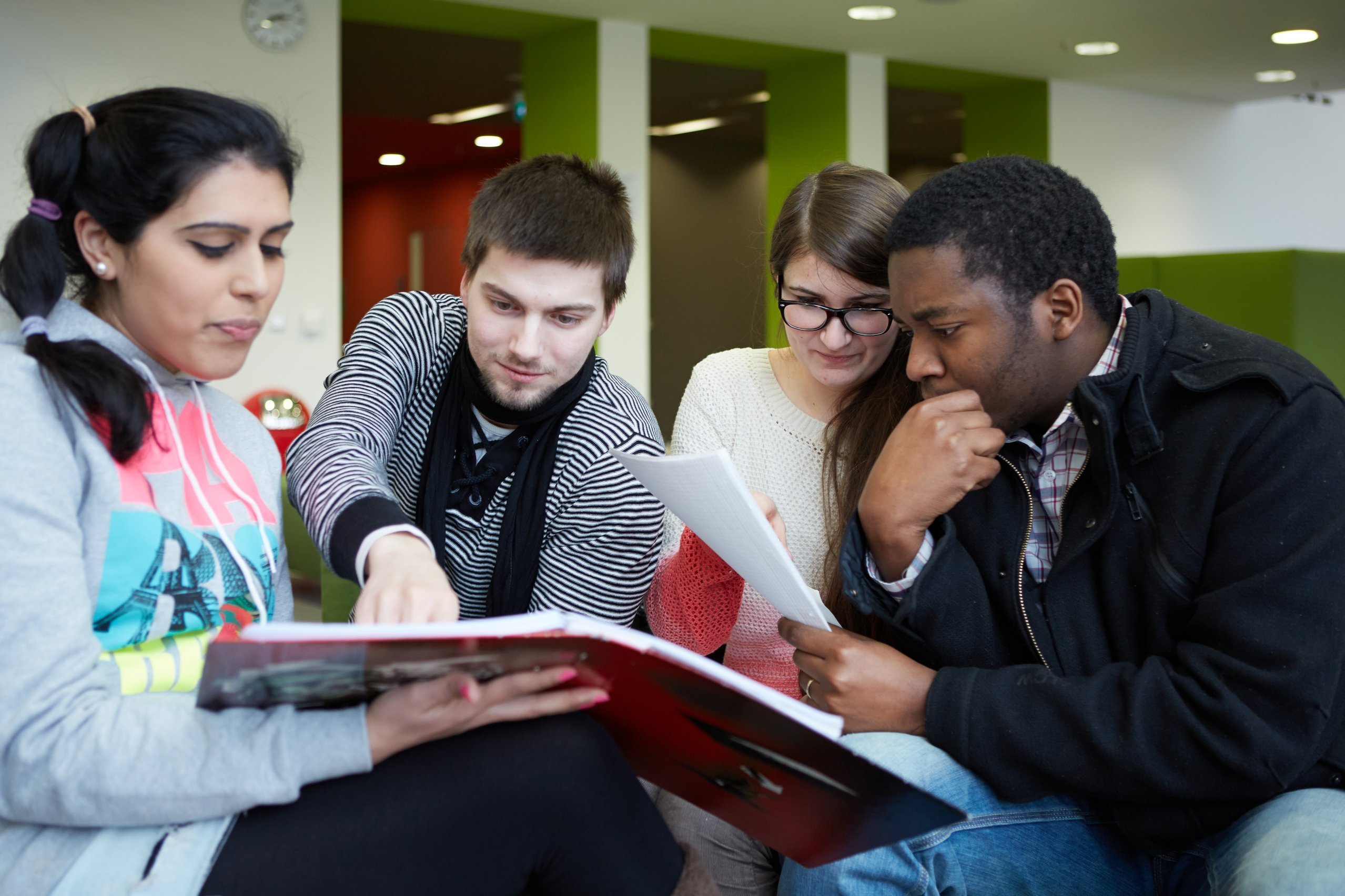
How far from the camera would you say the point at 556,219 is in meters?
1.47

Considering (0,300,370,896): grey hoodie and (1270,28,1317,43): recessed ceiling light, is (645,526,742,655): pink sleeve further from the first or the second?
(1270,28,1317,43): recessed ceiling light

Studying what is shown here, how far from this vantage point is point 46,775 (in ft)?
2.87

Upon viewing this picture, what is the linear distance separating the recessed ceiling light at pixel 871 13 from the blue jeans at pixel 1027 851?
658 centimetres

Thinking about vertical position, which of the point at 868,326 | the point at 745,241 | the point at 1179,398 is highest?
the point at 745,241

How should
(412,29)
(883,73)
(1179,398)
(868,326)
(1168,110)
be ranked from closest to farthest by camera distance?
(1179,398) < (868,326) < (412,29) < (883,73) < (1168,110)

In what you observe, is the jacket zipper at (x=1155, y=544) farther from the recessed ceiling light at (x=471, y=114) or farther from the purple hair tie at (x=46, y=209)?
the recessed ceiling light at (x=471, y=114)

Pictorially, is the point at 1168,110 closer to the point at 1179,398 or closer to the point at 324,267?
the point at 324,267

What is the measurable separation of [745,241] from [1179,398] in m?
10.3

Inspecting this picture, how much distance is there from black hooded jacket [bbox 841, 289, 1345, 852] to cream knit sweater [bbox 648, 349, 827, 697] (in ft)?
0.86

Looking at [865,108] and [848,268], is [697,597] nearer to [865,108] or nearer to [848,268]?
[848,268]

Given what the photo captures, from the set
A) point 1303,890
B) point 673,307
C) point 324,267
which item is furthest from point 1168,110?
point 1303,890

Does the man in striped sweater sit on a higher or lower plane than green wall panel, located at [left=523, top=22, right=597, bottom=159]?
lower

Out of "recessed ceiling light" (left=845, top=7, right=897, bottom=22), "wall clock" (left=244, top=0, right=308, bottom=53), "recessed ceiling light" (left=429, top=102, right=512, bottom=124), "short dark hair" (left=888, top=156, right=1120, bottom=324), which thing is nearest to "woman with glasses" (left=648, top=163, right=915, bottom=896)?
"short dark hair" (left=888, top=156, right=1120, bottom=324)

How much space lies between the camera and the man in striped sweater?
1.46 meters
